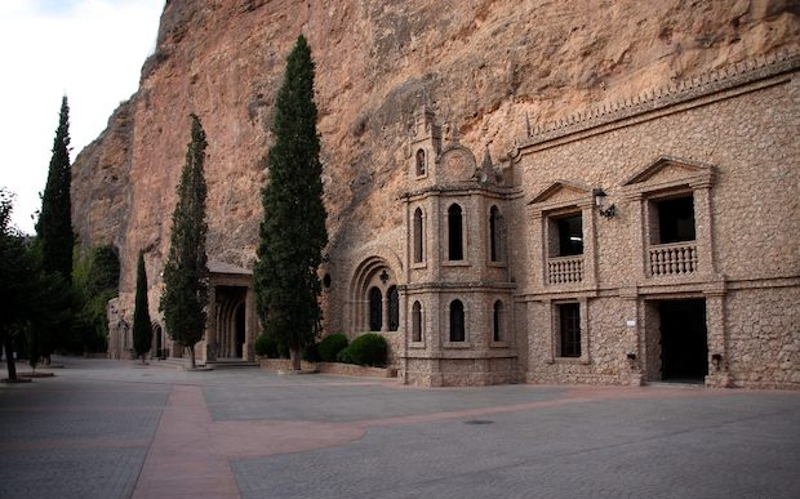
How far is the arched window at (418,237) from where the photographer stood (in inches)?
1022

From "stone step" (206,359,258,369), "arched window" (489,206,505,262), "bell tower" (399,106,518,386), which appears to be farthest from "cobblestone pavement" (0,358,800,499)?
"stone step" (206,359,258,369)

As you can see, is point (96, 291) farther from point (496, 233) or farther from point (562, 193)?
point (562, 193)

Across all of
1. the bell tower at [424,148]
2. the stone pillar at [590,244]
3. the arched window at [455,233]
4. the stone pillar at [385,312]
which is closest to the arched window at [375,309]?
the stone pillar at [385,312]

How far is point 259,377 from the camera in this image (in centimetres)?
3114

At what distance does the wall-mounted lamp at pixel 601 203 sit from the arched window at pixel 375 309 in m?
13.4

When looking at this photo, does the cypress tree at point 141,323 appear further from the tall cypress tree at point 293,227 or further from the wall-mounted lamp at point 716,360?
the wall-mounted lamp at point 716,360

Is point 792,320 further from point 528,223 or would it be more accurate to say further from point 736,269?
point 528,223

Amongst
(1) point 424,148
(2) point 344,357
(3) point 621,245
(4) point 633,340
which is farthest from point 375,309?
(4) point 633,340

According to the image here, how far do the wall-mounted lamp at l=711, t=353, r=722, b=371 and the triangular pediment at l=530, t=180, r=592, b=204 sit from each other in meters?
6.40

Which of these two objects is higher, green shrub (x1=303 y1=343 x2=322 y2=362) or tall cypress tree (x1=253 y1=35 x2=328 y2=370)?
tall cypress tree (x1=253 y1=35 x2=328 y2=370)

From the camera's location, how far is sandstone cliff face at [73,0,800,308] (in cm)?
2522

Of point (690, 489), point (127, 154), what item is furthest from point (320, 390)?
point (127, 154)

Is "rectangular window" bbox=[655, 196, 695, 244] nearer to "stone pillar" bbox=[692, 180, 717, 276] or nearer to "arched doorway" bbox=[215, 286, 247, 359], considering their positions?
"stone pillar" bbox=[692, 180, 717, 276]

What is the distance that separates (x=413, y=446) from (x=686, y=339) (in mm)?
16966
